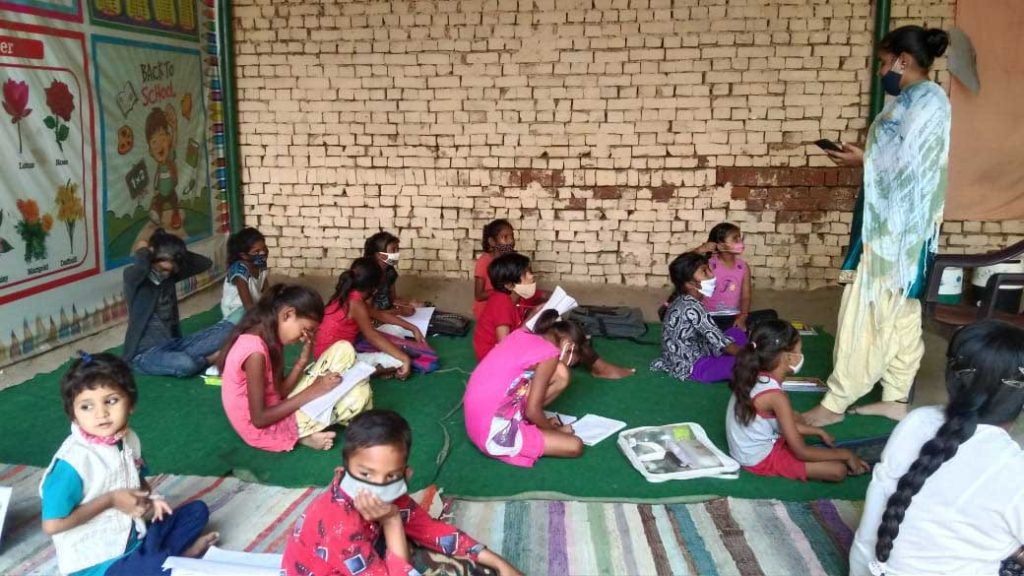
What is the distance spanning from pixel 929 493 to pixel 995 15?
212 inches

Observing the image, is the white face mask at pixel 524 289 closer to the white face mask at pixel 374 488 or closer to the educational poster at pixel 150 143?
the white face mask at pixel 374 488

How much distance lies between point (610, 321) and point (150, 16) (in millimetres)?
4240

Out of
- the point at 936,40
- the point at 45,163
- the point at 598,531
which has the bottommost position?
the point at 598,531

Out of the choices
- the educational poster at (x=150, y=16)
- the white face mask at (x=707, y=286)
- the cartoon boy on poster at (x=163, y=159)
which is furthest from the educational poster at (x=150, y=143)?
the white face mask at (x=707, y=286)

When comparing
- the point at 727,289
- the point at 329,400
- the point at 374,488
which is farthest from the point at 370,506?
the point at 727,289

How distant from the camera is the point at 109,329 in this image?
5.70 m

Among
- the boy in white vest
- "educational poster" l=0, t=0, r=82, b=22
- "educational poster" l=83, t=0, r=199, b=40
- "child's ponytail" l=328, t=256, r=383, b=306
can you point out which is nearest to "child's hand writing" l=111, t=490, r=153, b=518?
the boy in white vest

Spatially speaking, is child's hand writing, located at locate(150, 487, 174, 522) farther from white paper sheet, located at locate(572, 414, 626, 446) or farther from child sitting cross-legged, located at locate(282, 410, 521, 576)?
white paper sheet, located at locate(572, 414, 626, 446)

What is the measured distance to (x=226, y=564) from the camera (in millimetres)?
2674

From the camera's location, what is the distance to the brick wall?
652 centimetres

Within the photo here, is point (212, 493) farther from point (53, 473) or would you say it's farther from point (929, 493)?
point (929, 493)

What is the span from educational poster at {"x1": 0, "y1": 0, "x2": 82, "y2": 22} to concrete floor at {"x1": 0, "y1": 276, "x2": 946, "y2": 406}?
2135 mm

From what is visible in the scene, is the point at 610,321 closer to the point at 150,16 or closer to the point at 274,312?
the point at 274,312

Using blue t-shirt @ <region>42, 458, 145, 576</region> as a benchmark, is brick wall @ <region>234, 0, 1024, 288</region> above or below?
above
